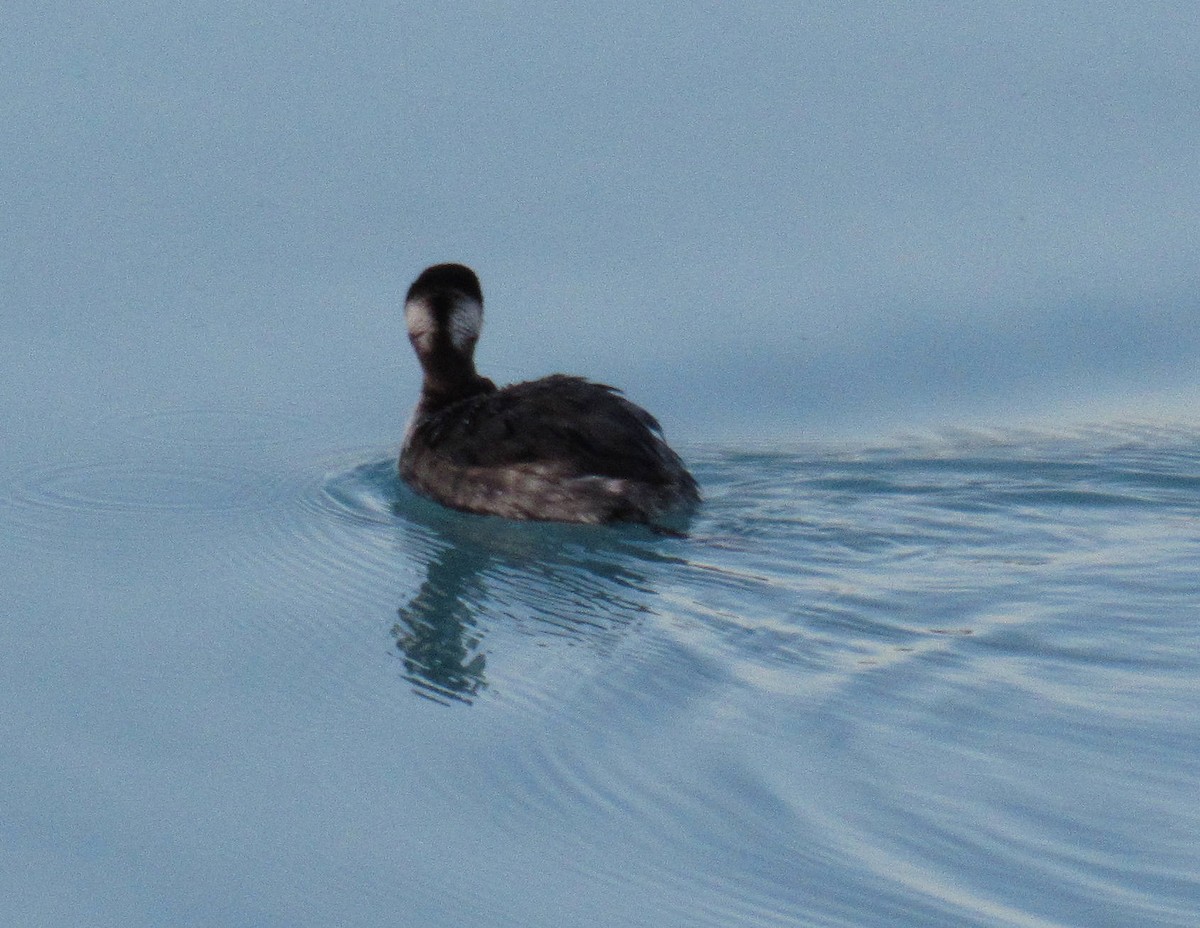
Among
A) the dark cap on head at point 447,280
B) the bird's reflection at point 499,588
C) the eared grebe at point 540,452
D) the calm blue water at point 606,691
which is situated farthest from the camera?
the dark cap on head at point 447,280

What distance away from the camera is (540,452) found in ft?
27.4

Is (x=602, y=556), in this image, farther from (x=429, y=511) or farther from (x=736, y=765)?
(x=736, y=765)

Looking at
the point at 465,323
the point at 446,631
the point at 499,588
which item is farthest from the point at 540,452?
the point at 446,631

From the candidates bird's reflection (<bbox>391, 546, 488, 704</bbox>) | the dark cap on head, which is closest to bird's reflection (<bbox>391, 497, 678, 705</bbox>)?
bird's reflection (<bbox>391, 546, 488, 704</bbox>)

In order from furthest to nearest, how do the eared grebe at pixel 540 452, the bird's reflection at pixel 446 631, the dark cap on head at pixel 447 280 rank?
the dark cap on head at pixel 447 280 → the eared grebe at pixel 540 452 → the bird's reflection at pixel 446 631

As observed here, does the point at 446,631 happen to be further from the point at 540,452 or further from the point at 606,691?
the point at 540,452

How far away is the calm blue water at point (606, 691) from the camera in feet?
16.3

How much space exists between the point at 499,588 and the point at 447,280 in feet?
6.84

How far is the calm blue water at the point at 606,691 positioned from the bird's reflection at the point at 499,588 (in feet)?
0.07

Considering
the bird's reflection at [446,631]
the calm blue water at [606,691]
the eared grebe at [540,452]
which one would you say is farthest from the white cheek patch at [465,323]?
the bird's reflection at [446,631]

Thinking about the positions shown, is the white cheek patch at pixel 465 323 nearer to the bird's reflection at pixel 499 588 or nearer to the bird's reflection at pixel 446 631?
the bird's reflection at pixel 499 588

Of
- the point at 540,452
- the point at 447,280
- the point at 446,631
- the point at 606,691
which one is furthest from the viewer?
the point at 447,280

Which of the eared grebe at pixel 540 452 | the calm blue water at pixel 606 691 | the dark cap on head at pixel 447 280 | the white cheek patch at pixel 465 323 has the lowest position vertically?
the calm blue water at pixel 606 691

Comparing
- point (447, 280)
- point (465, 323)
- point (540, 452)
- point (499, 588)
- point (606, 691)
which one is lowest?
point (606, 691)
